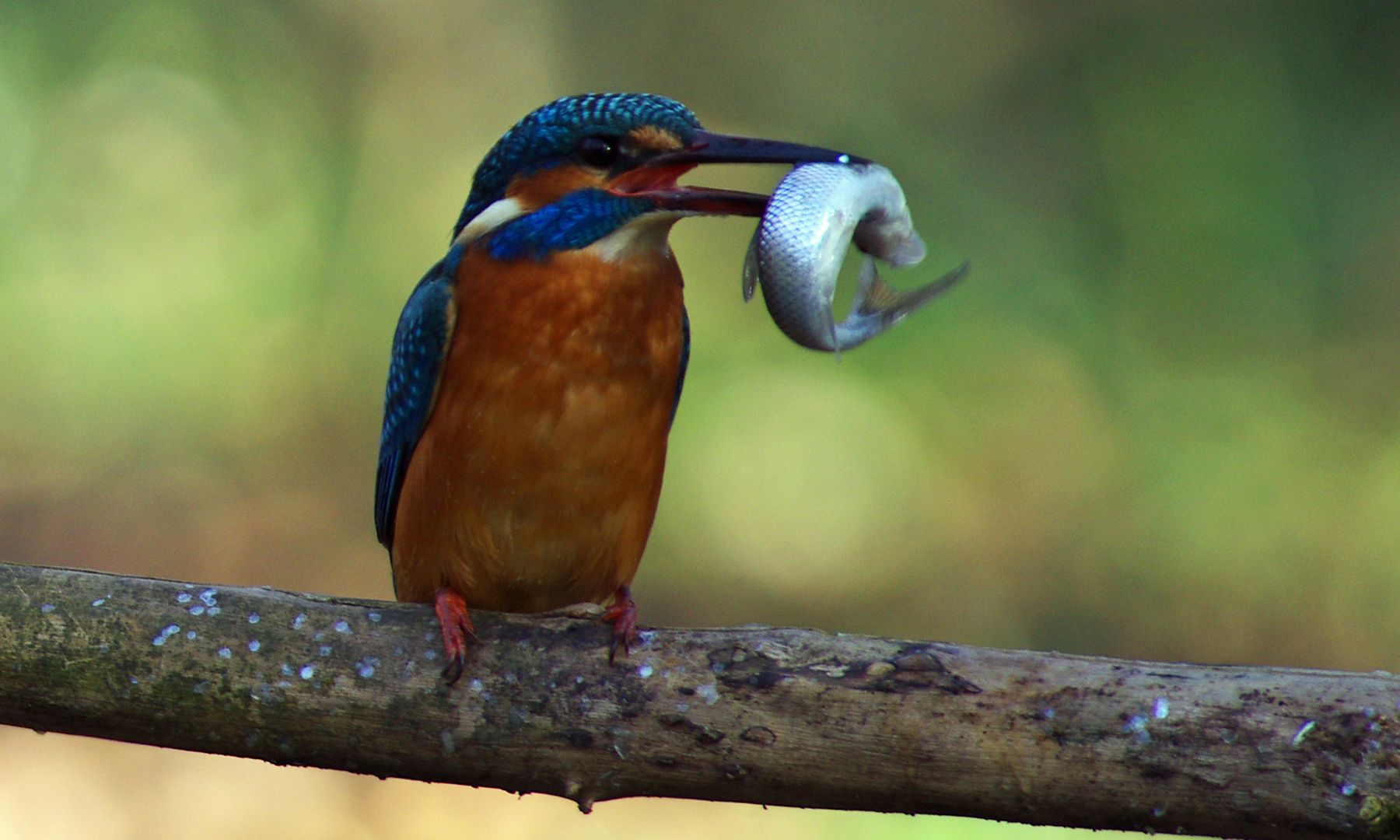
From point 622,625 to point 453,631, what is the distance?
28 cm

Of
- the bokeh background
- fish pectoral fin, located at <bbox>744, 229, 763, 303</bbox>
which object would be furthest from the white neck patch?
the bokeh background

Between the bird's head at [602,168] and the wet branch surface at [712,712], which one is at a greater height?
the bird's head at [602,168]

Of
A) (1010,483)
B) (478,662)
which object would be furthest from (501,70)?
(478,662)

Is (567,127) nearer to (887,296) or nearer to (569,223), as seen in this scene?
(569,223)

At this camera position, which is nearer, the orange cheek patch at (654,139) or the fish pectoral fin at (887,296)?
→ the fish pectoral fin at (887,296)

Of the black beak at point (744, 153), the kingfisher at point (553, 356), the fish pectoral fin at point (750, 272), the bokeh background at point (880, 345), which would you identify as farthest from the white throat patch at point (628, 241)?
the bokeh background at point (880, 345)

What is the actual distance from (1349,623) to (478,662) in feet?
15.1

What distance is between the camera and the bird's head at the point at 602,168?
7.76ft

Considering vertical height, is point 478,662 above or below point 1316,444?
below

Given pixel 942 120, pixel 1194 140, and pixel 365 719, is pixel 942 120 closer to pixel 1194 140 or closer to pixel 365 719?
pixel 1194 140

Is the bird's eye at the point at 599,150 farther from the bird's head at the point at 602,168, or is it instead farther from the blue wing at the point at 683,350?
the blue wing at the point at 683,350

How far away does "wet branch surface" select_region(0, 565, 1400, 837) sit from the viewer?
1.77 metres

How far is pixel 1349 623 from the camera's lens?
5609mm

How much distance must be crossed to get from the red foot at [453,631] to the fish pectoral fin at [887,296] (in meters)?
0.82
